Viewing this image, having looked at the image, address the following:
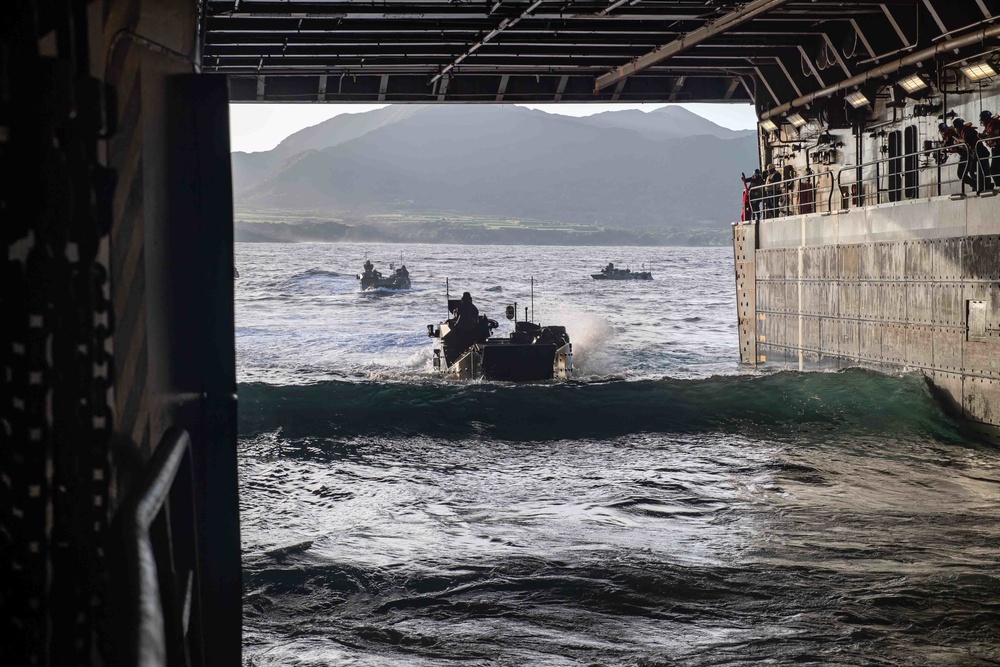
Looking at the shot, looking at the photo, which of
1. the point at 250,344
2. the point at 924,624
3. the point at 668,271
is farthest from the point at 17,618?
the point at 668,271

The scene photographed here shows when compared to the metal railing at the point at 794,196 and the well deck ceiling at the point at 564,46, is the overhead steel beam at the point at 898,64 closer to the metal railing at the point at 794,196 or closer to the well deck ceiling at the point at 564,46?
the well deck ceiling at the point at 564,46

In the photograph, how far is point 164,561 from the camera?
2.92 meters

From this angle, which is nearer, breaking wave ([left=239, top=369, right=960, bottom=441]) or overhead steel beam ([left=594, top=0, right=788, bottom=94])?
overhead steel beam ([left=594, top=0, right=788, bottom=94])

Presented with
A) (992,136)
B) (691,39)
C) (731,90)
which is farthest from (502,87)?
(992,136)

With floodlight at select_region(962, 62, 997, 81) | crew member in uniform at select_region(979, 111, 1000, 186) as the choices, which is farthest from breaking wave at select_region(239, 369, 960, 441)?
floodlight at select_region(962, 62, 997, 81)

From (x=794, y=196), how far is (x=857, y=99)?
4.08m

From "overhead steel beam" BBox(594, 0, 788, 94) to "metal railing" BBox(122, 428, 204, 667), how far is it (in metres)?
17.8

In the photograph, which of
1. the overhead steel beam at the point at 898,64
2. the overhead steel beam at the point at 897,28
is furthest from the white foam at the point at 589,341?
the overhead steel beam at the point at 897,28

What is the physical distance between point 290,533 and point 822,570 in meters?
5.79

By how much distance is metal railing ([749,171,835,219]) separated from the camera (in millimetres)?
25766

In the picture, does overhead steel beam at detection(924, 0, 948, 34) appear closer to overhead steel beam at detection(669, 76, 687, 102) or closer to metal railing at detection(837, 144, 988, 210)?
metal railing at detection(837, 144, 988, 210)

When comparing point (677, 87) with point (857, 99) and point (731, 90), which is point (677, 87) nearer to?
point (731, 90)

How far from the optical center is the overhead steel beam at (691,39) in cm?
1953

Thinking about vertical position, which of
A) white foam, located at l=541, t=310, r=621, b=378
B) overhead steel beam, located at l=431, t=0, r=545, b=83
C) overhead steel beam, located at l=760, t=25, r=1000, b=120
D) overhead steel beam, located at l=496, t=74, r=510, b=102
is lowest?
white foam, located at l=541, t=310, r=621, b=378
